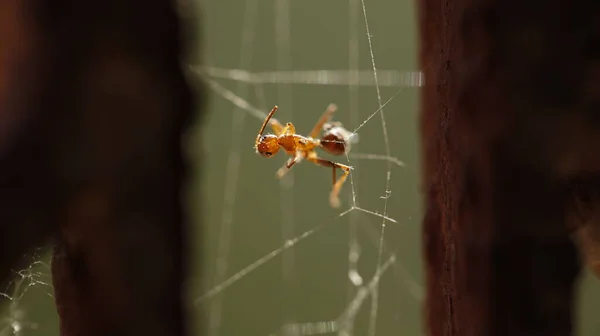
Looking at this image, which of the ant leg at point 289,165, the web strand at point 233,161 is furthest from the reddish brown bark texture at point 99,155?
the web strand at point 233,161

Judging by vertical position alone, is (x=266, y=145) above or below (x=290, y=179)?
above

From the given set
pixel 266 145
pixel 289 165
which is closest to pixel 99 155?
pixel 289 165

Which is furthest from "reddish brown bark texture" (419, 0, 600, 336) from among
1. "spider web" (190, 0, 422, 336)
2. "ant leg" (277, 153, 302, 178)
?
"spider web" (190, 0, 422, 336)

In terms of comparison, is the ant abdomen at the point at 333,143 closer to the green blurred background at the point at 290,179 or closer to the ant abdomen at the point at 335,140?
the ant abdomen at the point at 335,140

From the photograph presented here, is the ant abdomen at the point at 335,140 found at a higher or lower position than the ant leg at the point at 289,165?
higher

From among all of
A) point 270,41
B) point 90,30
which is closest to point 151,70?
point 90,30

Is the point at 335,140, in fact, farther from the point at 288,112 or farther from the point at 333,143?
the point at 288,112

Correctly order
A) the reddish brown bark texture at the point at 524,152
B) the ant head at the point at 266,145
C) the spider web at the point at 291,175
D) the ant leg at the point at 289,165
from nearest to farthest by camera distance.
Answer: the reddish brown bark texture at the point at 524,152 < the ant leg at the point at 289,165 < the ant head at the point at 266,145 < the spider web at the point at 291,175
